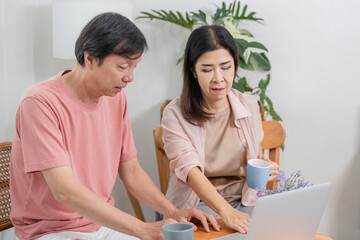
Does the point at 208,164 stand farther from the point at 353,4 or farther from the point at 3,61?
the point at 353,4

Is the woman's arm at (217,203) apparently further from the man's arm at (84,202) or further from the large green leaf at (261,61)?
the large green leaf at (261,61)

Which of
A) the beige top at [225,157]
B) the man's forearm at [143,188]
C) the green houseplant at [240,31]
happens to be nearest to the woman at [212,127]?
the beige top at [225,157]

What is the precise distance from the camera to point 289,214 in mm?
1163

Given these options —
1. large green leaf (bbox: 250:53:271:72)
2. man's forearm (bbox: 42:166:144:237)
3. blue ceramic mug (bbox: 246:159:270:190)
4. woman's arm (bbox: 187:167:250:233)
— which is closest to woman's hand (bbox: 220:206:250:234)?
woman's arm (bbox: 187:167:250:233)

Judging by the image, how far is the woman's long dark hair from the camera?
72.5 inches

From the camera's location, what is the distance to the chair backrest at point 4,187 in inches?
72.2

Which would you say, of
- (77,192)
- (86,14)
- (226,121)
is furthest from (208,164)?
(86,14)

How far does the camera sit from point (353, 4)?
2.72 metres

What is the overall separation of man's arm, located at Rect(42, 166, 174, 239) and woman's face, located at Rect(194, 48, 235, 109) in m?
0.72

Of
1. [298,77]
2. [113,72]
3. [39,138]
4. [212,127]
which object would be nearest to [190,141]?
[212,127]

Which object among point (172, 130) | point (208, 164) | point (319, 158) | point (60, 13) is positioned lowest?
point (319, 158)

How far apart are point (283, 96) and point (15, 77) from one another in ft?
5.09

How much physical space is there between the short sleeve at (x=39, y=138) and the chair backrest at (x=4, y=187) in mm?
575

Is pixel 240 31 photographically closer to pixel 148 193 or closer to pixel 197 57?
pixel 197 57
